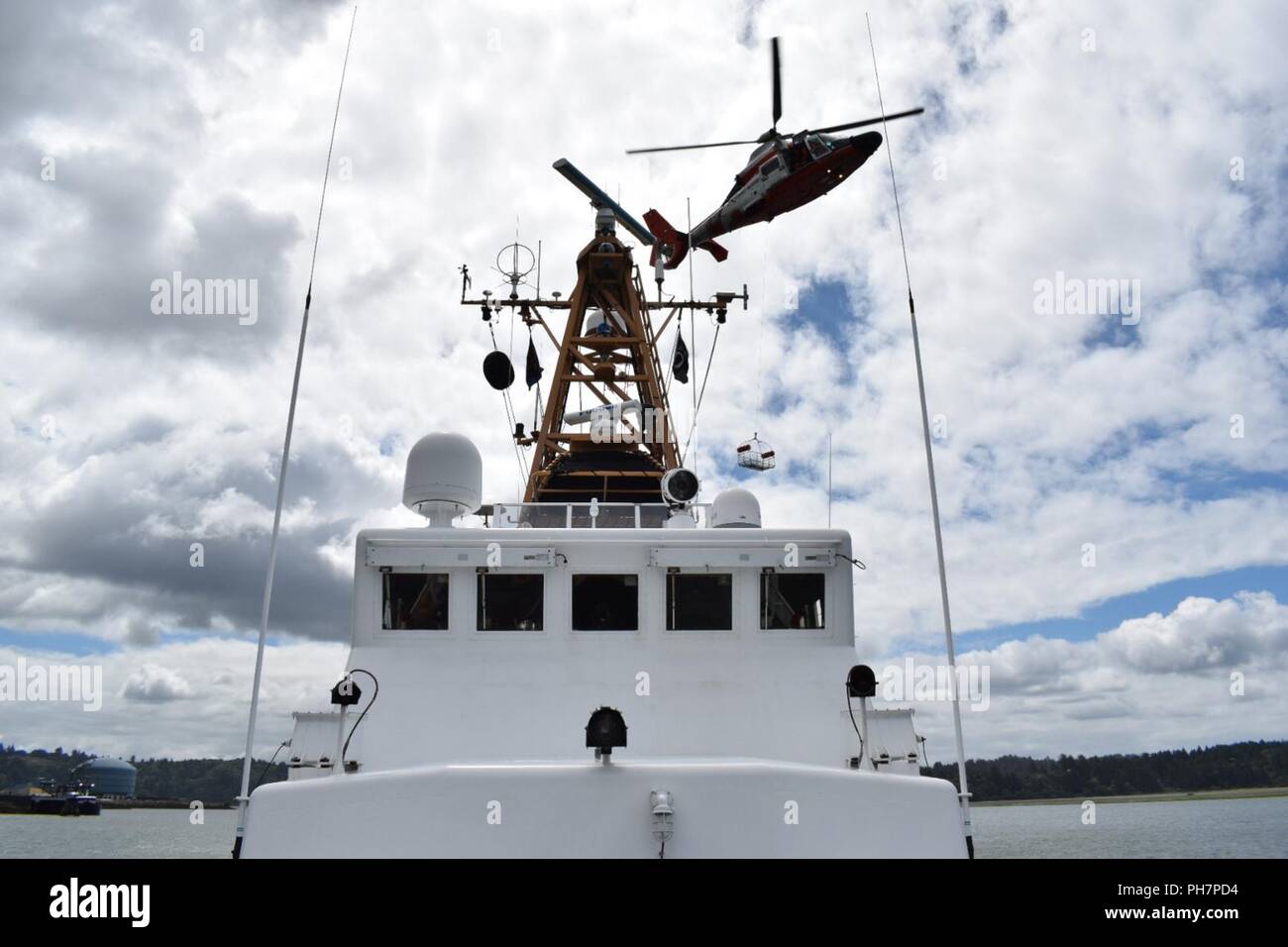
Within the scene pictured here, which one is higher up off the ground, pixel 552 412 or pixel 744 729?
pixel 552 412

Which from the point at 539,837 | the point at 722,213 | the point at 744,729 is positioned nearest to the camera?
the point at 539,837

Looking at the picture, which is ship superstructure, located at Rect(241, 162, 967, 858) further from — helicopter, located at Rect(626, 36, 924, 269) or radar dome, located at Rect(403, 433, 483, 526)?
helicopter, located at Rect(626, 36, 924, 269)

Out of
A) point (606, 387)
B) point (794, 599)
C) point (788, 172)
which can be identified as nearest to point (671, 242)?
point (788, 172)

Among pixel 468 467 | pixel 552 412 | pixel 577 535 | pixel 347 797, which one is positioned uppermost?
pixel 552 412

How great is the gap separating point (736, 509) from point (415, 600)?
4.49 meters

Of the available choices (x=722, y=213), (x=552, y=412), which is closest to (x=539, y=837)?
(x=552, y=412)

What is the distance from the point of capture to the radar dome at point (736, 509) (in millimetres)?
13617

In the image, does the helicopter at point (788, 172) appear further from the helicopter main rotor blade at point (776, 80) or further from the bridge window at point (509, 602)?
the bridge window at point (509, 602)

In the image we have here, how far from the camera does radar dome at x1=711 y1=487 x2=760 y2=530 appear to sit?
44.7 feet
